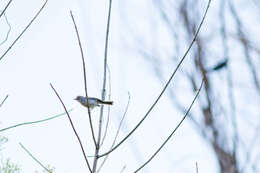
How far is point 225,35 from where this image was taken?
5.50 ft

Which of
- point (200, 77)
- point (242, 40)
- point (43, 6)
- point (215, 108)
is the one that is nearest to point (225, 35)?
point (242, 40)

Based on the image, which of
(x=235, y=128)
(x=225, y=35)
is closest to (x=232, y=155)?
(x=235, y=128)

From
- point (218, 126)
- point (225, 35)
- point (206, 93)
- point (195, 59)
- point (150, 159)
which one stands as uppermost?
point (225, 35)

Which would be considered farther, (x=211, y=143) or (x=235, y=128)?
(x=235, y=128)

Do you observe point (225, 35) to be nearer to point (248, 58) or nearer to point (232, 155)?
point (248, 58)

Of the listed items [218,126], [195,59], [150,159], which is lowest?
[150,159]

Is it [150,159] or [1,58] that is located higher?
[1,58]

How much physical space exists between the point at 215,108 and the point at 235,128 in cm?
13

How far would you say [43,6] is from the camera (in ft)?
5.52

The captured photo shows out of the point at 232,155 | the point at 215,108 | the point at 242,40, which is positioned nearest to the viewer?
the point at 232,155

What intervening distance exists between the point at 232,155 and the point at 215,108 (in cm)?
20

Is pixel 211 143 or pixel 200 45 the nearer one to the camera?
pixel 211 143

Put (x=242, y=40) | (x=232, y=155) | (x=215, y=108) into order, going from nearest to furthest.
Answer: (x=232, y=155)
(x=215, y=108)
(x=242, y=40)

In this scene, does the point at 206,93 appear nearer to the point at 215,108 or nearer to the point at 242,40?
the point at 215,108
